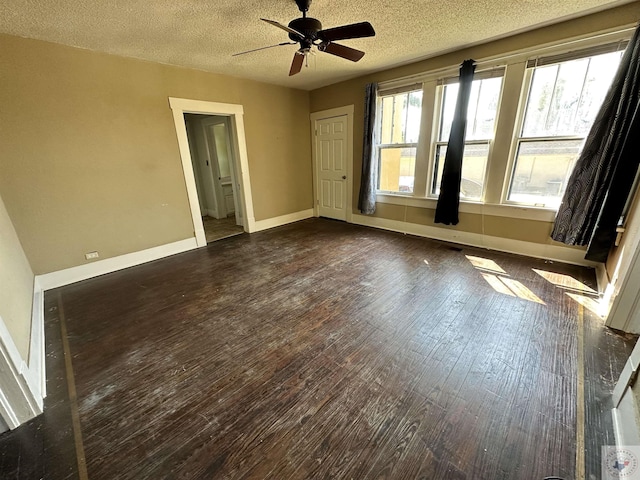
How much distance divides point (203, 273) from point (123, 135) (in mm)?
2030

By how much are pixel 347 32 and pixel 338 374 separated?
265cm

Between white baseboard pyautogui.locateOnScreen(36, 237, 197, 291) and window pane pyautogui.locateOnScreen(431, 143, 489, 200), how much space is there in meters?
4.20

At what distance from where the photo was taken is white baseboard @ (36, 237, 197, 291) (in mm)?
2960

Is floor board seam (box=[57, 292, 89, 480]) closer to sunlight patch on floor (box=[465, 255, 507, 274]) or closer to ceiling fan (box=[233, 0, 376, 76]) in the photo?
ceiling fan (box=[233, 0, 376, 76])

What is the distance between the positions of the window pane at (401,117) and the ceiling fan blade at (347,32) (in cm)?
213

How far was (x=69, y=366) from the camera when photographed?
71.4 inches

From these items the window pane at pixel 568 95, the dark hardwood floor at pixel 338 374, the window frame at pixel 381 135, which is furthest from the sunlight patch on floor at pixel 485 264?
the window pane at pixel 568 95

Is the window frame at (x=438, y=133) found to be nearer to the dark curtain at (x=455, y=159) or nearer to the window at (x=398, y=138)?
the dark curtain at (x=455, y=159)

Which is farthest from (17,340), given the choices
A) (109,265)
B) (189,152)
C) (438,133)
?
(438,133)

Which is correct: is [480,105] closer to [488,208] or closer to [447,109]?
[447,109]

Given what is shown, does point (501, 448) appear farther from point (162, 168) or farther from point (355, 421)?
point (162, 168)

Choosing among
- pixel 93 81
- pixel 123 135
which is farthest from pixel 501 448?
pixel 93 81

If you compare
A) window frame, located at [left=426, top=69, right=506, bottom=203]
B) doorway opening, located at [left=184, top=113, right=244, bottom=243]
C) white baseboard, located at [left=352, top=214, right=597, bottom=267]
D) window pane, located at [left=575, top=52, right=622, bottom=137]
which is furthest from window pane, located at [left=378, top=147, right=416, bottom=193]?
doorway opening, located at [left=184, top=113, right=244, bottom=243]

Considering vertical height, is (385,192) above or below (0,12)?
below
